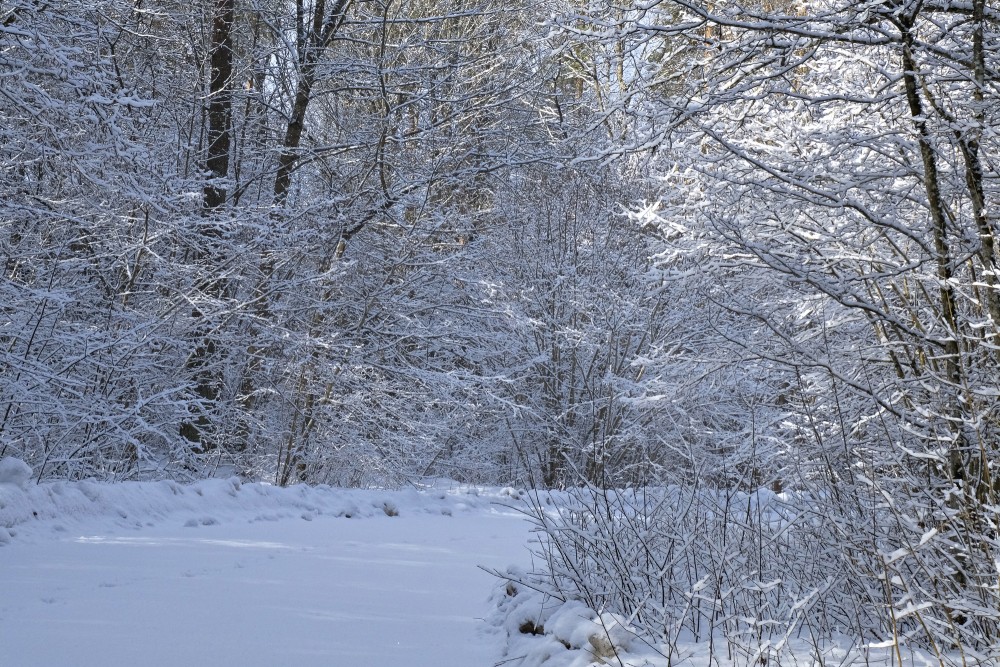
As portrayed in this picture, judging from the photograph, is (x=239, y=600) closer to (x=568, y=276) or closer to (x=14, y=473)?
(x=14, y=473)

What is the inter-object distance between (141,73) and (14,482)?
22.6ft

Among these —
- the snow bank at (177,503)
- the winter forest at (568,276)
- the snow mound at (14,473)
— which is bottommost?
the snow bank at (177,503)

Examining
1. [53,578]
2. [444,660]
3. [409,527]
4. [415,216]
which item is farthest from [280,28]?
[444,660]

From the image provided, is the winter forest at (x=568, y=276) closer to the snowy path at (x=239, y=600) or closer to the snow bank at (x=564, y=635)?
the snow bank at (x=564, y=635)

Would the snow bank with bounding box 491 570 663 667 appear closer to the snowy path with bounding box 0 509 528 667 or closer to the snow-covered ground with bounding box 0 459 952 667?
the snow-covered ground with bounding box 0 459 952 667

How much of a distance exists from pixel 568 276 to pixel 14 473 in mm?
9701

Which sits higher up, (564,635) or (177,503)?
(564,635)

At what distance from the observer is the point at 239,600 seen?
4.50 metres

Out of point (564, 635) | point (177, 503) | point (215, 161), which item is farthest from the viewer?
point (215, 161)

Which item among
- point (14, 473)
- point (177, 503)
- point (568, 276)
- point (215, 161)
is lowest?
point (177, 503)

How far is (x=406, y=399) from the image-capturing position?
1318cm

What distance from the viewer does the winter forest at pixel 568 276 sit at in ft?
12.9

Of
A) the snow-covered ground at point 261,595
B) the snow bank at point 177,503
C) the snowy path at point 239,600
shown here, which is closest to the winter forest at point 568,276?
the snow-covered ground at point 261,595

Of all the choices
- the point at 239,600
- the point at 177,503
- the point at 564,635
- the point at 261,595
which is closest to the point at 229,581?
the point at 261,595
